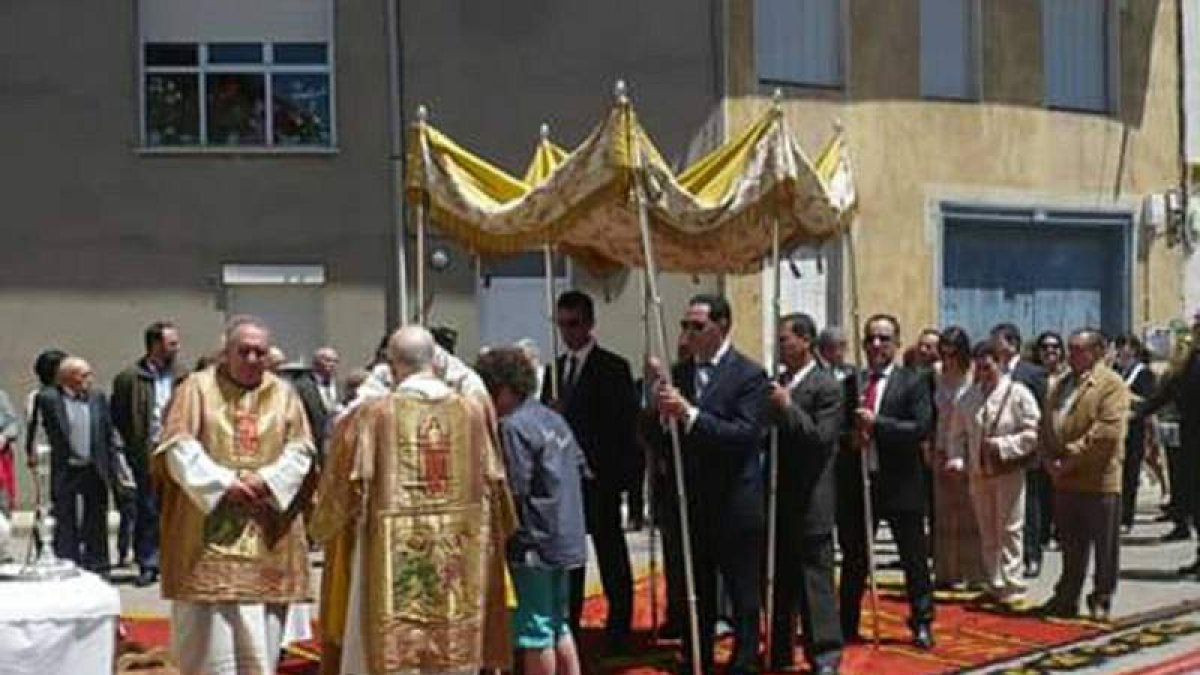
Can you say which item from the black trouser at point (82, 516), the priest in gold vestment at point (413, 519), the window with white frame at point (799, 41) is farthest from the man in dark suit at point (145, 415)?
the window with white frame at point (799, 41)

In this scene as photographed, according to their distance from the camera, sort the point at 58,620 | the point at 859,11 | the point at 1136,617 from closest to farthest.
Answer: the point at 58,620, the point at 1136,617, the point at 859,11

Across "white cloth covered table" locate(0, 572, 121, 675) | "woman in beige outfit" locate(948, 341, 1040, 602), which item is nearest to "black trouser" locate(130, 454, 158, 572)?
"woman in beige outfit" locate(948, 341, 1040, 602)

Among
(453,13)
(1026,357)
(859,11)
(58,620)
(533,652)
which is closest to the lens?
(58,620)

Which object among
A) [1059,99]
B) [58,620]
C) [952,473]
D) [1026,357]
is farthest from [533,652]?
[1059,99]

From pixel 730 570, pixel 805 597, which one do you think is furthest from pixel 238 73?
pixel 730 570

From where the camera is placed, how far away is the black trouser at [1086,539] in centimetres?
1278

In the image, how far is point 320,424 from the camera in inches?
596

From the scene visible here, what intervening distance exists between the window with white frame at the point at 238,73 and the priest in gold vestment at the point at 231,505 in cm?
1215

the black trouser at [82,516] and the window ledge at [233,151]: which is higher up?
the window ledge at [233,151]

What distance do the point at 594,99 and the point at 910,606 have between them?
1033 cm

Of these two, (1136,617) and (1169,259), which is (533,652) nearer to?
(1136,617)

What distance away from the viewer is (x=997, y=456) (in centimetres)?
1303

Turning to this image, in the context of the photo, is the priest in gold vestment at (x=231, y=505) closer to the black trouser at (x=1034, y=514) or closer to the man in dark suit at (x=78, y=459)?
the man in dark suit at (x=78, y=459)

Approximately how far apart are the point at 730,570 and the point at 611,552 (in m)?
1.38
